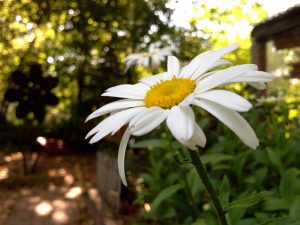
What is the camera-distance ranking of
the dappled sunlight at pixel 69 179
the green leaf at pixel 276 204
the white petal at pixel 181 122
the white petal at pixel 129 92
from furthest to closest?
the dappled sunlight at pixel 69 179
the green leaf at pixel 276 204
the white petal at pixel 129 92
the white petal at pixel 181 122

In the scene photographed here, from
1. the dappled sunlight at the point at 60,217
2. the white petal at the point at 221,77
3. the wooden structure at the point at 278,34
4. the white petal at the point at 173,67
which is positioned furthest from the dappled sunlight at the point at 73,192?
the white petal at the point at 221,77

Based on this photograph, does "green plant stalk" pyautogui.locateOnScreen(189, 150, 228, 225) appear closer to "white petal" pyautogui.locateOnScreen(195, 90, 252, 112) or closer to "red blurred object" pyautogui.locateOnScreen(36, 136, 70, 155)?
"white petal" pyautogui.locateOnScreen(195, 90, 252, 112)

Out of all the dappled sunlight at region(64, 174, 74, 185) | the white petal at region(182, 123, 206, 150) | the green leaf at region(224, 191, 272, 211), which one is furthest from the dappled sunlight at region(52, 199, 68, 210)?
the white petal at region(182, 123, 206, 150)

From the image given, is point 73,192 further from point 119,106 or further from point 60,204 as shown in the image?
point 119,106

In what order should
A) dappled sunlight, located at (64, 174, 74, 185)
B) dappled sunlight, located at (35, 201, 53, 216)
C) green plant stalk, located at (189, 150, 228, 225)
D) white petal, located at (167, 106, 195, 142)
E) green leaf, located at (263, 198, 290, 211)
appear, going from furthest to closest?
dappled sunlight, located at (64, 174, 74, 185) < dappled sunlight, located at (35, 201, 53, 216) < green leaf, located at (263, 198, 290, 211) < green plant stalk, located at (189, 150, 228, 225) < white petal, located at (167, 106, 195, 142)

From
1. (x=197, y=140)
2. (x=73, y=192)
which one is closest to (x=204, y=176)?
(x=197, y=140)

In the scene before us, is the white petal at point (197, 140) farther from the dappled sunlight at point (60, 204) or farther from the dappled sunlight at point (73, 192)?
the dappled sunlight at point (73, 192)

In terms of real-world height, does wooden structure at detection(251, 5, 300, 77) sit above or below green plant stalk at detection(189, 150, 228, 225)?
above
